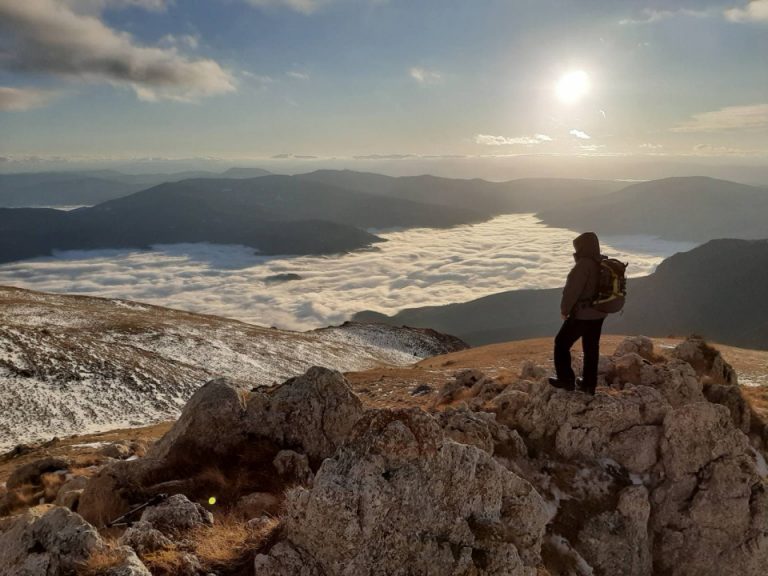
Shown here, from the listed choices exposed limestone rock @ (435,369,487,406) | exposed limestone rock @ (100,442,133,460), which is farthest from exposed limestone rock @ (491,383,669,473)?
exposed limestone rock @ (100,442,133,460)

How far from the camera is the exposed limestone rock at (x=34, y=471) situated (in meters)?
17.5

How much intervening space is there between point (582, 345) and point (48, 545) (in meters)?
11.6

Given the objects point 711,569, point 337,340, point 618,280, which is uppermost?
point 618,280

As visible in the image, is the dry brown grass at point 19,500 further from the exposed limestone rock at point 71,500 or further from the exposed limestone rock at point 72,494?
the exposed limestone rock at point 71,500

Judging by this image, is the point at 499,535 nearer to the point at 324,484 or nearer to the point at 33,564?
the point at 324,484

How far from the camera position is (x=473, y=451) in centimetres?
789

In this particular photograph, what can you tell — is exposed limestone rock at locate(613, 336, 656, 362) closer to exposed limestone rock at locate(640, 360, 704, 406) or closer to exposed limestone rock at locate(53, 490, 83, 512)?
exposed limestone rock at locate(640, 360, 704, 406)

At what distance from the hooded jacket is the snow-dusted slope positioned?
40.7 m

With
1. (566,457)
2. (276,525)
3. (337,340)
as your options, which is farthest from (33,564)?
(337,340)

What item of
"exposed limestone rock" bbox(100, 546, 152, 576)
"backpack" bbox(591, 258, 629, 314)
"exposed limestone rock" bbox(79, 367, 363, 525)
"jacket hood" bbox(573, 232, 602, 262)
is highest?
"jacket hood" bbox(573, 232, 602, 262)

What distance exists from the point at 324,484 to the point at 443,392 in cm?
1433

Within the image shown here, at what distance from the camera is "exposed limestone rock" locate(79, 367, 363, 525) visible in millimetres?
10258

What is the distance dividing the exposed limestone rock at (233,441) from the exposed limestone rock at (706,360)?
13820 millimetres

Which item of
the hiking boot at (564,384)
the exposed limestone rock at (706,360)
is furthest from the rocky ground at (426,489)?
the hiking boot at (564,384)
